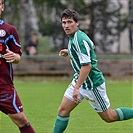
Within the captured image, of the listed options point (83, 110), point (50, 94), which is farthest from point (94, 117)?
point (50, 94)

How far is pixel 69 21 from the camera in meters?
7.17

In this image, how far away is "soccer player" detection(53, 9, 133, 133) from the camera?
7070mm

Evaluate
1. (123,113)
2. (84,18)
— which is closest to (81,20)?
(84,18)

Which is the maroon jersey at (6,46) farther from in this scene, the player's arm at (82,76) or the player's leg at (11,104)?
the player's arm at (82,76)

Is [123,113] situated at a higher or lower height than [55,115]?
higher

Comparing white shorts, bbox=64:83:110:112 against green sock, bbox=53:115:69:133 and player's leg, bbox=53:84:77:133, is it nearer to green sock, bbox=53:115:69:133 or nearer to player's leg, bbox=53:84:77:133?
player's leg, bbox=53:84:77:133

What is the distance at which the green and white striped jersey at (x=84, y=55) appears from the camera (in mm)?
7059

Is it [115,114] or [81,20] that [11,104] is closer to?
[115,114]

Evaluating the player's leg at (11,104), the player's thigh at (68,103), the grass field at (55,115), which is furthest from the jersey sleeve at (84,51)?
the grass field at (55,115)

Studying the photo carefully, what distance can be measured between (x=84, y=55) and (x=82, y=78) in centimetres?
30

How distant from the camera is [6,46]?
627cm

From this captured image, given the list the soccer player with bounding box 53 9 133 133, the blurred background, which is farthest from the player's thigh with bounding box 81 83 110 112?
the blurred background

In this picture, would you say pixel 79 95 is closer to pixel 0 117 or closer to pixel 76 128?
pixel 76 128

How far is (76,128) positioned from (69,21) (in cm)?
255
